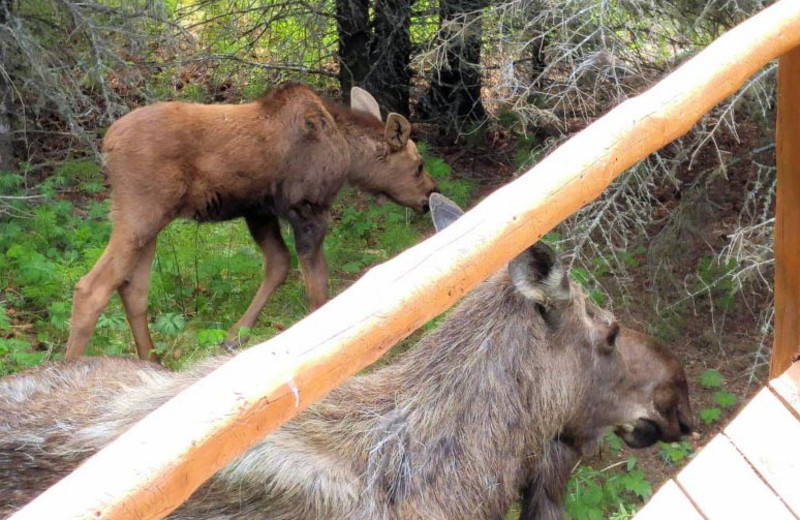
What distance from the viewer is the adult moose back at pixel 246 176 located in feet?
22.8

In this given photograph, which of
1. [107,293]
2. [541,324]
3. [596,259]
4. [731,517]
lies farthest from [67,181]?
[731,517]

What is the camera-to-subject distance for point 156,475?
1.59 m

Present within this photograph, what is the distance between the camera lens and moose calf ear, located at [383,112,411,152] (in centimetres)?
812

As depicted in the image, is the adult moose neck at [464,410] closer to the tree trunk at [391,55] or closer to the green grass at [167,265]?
the green grass at [167,265]

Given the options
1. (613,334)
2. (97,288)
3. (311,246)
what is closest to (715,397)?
(613,334)

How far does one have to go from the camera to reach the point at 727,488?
3.00 m

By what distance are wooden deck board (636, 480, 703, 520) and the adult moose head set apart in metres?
1.09

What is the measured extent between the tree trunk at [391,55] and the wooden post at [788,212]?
6703 mm

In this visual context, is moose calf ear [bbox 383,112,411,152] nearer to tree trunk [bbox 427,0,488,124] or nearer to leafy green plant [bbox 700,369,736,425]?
tree trunk [bbox 427,0,488,124]

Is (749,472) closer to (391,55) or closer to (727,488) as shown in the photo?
(727,488)

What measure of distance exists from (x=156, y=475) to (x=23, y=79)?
852 cm

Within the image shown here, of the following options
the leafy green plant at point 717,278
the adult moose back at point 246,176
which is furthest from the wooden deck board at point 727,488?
the leafy green plant at point 717,278

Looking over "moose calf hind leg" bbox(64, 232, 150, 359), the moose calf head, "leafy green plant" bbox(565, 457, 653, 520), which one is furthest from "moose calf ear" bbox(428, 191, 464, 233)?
the moose calf head

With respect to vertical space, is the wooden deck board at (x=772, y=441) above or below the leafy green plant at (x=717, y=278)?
above
